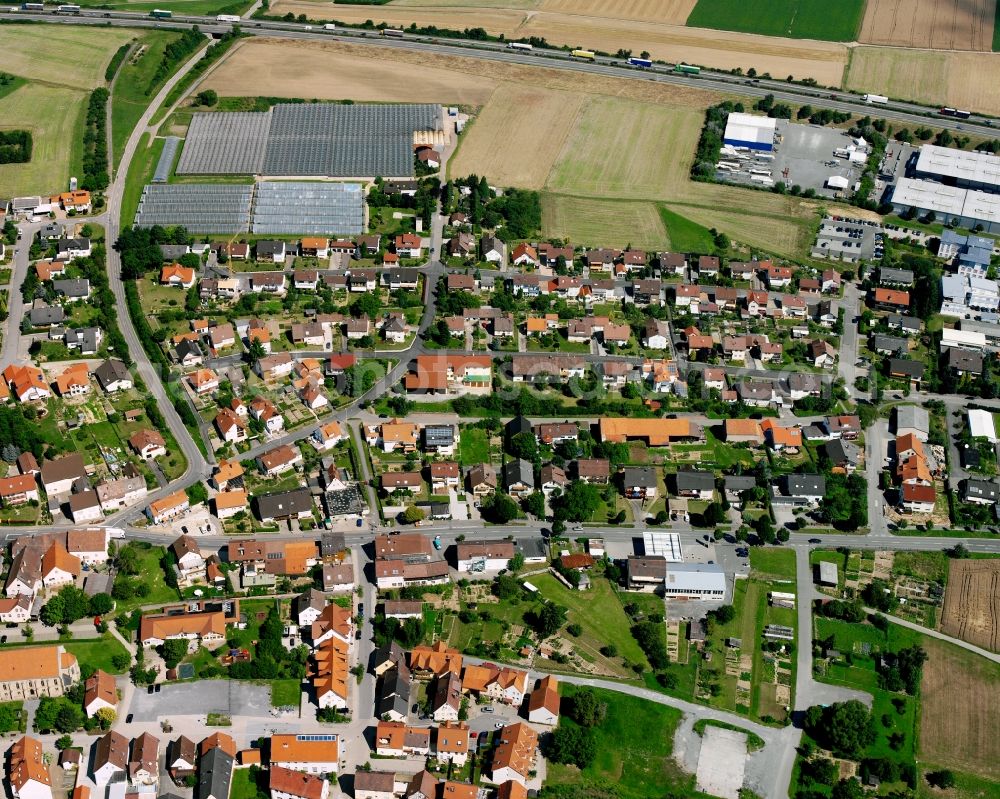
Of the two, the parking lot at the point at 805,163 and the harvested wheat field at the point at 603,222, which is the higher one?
the parking lot at the point at 805,163

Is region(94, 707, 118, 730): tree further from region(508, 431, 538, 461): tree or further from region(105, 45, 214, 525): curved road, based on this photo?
region(508, 431, 538, 461): tree

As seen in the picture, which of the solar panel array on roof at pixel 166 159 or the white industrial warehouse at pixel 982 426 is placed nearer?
the white industrial warehouse at pixel 982 426

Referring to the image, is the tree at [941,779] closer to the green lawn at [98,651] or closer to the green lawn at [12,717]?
the green lawn at [98,651]

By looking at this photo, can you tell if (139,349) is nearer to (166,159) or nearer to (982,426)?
(166,159)

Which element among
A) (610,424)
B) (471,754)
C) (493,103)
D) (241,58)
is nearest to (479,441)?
(610,424)

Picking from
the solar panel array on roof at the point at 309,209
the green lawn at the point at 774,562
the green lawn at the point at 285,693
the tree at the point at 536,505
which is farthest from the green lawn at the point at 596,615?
the solar panel array on roof at the point at 309,209

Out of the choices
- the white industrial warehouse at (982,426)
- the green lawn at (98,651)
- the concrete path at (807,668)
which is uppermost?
the white industrial warehouse at (982,426)

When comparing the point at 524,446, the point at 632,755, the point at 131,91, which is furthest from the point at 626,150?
the point at 632,755

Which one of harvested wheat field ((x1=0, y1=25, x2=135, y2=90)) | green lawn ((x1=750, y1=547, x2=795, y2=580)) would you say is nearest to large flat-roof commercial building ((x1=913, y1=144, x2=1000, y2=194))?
green lawn ((x1=750, y1=547, x2=795, y2=580))
